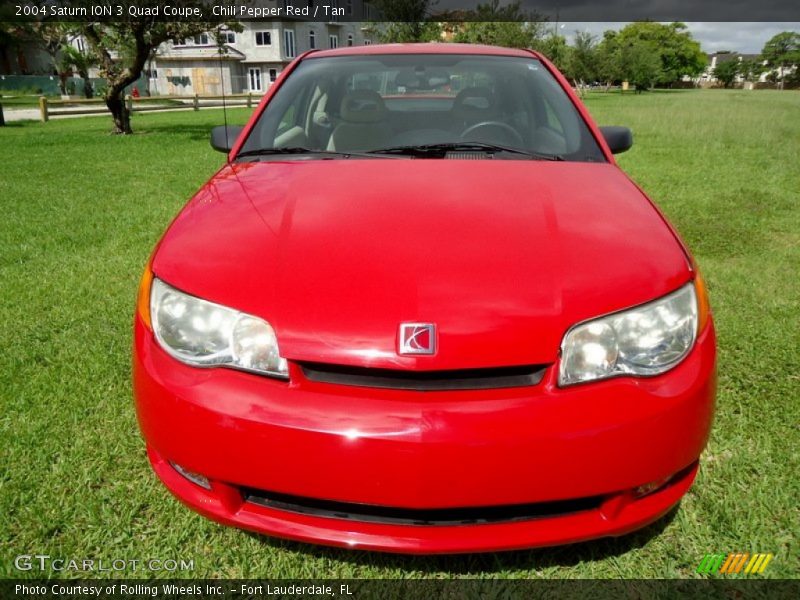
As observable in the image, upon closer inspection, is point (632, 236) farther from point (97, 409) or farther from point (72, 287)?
point (72, 287)

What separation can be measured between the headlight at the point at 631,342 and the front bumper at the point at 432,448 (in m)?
0.03

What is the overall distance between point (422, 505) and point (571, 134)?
5.75 feet

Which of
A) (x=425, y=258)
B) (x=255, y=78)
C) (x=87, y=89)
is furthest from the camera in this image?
(x=255, y=78)

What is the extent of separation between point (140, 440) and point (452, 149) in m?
1.70

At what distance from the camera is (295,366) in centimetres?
145

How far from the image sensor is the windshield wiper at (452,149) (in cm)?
238

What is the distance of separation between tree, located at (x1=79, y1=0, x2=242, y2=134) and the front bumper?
1509cm

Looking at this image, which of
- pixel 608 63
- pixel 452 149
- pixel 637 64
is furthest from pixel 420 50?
pixel 637 64

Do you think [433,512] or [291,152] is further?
[291,152]

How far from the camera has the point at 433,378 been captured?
1420 millimetres

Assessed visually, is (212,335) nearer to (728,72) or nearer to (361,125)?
(361,125)

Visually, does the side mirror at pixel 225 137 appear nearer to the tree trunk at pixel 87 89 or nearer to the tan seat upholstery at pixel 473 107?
the tan seat upholstery at pixel 473 107

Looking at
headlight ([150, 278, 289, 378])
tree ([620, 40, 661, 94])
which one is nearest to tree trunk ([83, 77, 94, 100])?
headlight ([150, 278, 289, 378])

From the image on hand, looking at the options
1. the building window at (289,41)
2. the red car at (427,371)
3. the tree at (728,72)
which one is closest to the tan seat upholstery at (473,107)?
the red car at (427,371)
